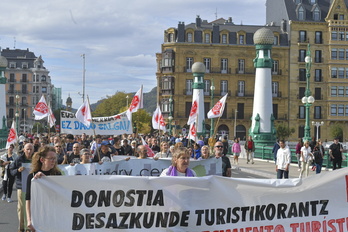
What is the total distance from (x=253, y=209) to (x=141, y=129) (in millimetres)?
83393

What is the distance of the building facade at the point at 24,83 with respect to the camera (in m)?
130

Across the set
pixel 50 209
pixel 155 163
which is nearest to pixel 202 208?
pixel 50 209

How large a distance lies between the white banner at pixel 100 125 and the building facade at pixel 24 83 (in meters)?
111

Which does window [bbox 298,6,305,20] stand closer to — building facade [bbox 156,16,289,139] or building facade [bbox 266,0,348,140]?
building facade [bbox 266,0,348,140]

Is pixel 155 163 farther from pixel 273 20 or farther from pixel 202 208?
pixel 273 20

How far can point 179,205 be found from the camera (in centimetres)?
701

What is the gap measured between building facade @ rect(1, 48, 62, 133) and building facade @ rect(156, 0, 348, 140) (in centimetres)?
5662

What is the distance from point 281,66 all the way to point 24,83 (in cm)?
6775

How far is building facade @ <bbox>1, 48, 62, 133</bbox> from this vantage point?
427 feet

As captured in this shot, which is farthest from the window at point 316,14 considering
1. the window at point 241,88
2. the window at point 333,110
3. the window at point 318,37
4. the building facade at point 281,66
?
the window at point 241,88

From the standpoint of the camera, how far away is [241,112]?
81.1 metres

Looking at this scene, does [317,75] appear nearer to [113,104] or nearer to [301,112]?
[301,112]

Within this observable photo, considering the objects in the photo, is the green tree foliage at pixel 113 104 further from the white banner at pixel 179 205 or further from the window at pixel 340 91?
the white banner at pixel 179 205

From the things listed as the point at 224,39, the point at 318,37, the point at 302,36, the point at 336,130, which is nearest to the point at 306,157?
the point at 336,130
